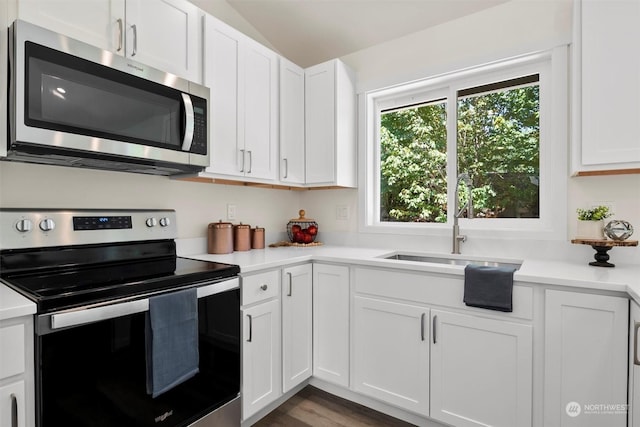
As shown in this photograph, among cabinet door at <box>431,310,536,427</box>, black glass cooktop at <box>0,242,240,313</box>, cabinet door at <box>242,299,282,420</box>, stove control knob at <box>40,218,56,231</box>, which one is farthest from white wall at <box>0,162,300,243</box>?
cabinet door at <box>431,310,536,427</box>

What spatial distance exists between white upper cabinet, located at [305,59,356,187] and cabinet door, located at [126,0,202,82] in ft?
2.98

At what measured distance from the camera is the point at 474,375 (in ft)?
5.34

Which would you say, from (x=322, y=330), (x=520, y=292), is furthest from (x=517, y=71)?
(x=322, y=330)

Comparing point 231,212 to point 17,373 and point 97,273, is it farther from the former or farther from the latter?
point 17,373

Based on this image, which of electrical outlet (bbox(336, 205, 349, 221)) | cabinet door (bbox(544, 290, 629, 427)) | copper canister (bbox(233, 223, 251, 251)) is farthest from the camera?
electrical outlet (bbox(336, 205, 349, 221))

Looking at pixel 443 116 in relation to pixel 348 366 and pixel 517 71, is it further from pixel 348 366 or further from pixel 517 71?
pixel 348 366

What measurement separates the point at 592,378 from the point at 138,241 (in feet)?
6.93

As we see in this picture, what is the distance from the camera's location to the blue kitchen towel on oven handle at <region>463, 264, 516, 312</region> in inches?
59.4

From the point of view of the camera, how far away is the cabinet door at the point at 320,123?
8.11ft

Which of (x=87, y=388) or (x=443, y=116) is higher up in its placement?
(x=443, y=116)

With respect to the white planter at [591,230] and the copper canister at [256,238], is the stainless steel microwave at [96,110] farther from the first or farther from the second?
the white planter at [591,230]

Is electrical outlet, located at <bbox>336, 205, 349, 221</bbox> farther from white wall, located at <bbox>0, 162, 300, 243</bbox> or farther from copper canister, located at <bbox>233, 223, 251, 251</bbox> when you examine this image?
copper canister, located at <bbox>233, 223, 251, 251</bbox>

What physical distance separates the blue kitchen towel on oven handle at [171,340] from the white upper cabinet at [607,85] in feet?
6.25

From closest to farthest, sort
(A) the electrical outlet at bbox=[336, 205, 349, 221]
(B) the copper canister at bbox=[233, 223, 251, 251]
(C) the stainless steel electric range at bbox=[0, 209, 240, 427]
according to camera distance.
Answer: (C) the stainless steel electric range at bbox=[0, 209, 240, 427] → (B) the copper canister at bbox=[233, 223, 251, 251] → (A) the electrical outlet at bbox=[336, 205, 349, 221]
